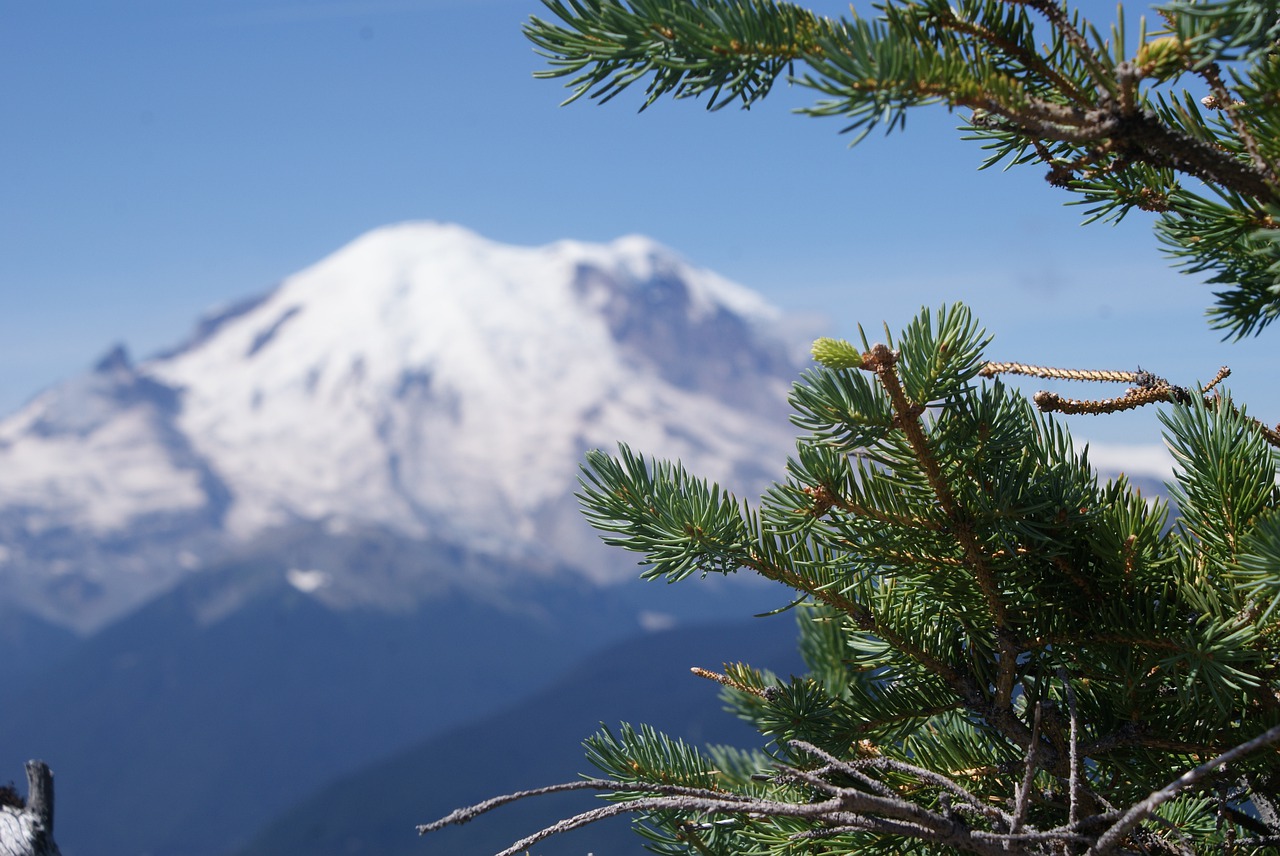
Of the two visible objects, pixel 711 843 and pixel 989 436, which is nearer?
pixel 989 436

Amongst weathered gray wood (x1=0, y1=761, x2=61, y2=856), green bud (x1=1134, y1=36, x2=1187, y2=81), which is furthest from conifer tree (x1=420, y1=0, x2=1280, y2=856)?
weathered gray wood (x1=0, y1=761, x2=61, y2=856)

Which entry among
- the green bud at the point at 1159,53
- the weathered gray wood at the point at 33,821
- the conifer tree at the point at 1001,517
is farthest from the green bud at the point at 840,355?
the weathered gray wood at the point at 33,821

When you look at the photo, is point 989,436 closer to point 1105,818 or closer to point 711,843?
point 1105,818

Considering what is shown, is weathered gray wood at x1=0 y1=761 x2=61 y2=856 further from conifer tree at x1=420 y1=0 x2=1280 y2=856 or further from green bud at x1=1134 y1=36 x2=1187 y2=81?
green bud at x1=1134 y1=36 x2=1187 y2=81

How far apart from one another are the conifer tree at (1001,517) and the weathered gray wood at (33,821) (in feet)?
4.01

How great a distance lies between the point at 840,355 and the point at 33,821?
1998mm

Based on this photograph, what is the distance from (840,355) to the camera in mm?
1525

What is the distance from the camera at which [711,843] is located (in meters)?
2.18

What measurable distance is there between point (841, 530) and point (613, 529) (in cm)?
38

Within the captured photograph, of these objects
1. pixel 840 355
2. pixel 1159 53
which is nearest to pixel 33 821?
pixel 840 355

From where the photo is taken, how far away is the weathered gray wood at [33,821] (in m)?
2.22

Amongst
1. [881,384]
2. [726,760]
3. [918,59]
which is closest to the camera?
[918,59]

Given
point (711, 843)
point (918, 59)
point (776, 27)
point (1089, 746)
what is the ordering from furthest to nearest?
1. point (711, 843)
2. point (1089, 746)
3. point (776, 27)
4. point (918, 59)

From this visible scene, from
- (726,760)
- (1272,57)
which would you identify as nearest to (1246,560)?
(1272,57)
